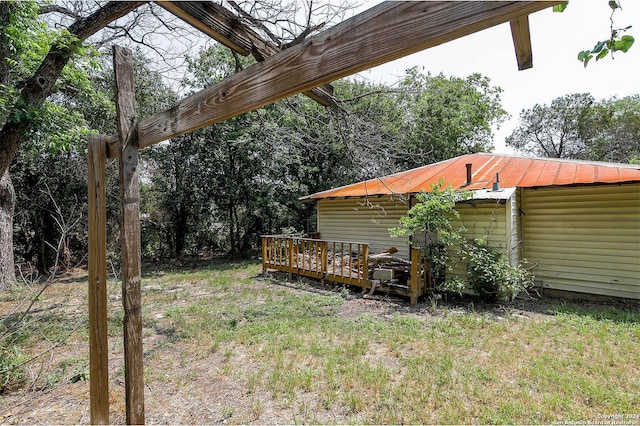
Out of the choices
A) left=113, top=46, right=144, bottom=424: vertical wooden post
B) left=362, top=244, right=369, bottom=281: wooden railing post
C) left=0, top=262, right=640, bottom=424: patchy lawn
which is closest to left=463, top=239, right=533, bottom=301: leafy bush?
left=0, top=262, right=640, bottom=424: patchy lawn

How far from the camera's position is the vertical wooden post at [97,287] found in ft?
6.66

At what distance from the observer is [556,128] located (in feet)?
76.7

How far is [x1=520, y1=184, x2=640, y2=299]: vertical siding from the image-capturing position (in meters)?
5.80

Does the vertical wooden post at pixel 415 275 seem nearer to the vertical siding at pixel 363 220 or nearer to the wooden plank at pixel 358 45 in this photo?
the vertical siding at pixel 363 220

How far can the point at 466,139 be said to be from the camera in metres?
17.9

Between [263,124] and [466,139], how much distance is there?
17.0 metres

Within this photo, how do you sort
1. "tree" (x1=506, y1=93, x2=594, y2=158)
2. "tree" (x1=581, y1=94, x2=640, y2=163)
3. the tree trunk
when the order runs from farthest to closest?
1. "tree" (x1=506, y1=93, x2=594, y2=158)
2. "tree" (x1=581, y1=94, x2=640, y2=163)
3. the tree trunk

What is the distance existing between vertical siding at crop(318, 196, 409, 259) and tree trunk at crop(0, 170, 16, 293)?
8.42m

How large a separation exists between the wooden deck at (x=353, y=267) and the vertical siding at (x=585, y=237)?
103 inches

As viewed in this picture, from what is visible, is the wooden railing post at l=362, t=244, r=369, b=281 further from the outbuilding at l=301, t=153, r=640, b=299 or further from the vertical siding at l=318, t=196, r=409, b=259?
the vertical siding at l=318, t=196, r=409, b=259

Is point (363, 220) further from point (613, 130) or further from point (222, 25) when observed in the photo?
point (613, 130)

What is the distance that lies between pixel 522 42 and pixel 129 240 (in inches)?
90.7

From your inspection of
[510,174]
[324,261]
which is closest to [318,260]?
[324,261]

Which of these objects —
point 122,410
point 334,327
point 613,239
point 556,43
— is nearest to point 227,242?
point 334,327
